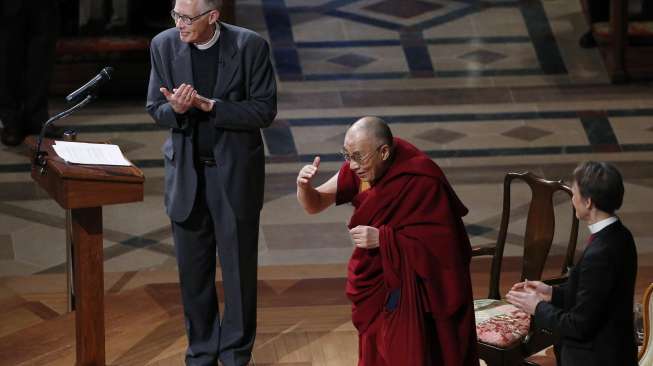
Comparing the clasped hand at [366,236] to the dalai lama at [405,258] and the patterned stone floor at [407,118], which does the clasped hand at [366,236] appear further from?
the patterned stone floor at [407,118]

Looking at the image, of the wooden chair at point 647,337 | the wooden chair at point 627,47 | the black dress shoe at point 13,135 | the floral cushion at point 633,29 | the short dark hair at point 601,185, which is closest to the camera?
the short dark hair at point 601,185

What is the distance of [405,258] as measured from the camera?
15.5ft

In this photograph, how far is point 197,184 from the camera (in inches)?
213

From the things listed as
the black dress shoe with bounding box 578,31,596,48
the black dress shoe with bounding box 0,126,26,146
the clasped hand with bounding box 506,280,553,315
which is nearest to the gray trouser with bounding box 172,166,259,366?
the clasped hand with bounding box 506,280,553,315

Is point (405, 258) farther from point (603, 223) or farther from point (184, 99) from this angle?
point (184, 99)

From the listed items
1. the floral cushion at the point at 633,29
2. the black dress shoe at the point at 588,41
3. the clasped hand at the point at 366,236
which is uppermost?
the clasped hand at the point at 366,236

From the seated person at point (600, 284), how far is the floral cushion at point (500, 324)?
2.88 ft

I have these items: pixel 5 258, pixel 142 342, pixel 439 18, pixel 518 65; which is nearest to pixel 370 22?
pixel 439 18

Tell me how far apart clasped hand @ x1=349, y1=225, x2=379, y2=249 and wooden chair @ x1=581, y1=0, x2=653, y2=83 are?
20.9ft

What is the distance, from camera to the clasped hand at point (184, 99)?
5082mm

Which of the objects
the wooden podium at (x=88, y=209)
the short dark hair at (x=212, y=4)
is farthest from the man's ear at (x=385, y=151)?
the wooden podium at (x=88, y=209)

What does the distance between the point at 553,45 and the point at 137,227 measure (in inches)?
194

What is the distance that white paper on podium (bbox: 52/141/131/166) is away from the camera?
5395mm

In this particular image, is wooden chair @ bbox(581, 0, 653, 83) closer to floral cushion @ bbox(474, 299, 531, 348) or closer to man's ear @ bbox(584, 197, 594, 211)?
floral cushion @ bbox(474, 299, 531, 348)
